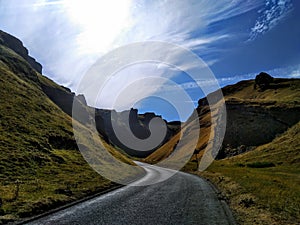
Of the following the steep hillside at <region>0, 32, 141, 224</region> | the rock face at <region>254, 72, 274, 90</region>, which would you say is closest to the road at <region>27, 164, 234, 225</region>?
the steep hillside at <region>0, 32, 141, 224</region>

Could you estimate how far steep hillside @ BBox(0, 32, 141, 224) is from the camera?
21420mm

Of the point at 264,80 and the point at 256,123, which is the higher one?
the point at 264,80

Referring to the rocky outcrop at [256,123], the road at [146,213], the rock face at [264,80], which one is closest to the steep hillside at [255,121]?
the rocky outcrop at [256,123]

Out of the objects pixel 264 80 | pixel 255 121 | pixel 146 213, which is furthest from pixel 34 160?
pixel 264 80

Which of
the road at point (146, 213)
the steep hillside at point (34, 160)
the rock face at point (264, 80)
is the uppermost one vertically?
the rock face at point (264, 80)

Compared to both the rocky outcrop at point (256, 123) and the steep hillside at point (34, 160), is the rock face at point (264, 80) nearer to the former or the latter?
the rocky outcrop at point (256, 123)

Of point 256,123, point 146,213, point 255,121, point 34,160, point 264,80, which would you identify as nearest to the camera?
point 146,213

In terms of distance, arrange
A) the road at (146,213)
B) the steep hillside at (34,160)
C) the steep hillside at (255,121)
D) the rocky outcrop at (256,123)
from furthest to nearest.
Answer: the steep hillside at (255,121) < the rocky outcrop at (256,123) < the steep hillside at (34,160) < the road at (146,213)

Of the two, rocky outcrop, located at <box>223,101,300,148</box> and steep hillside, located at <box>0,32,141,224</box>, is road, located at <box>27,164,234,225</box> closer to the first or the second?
steep hillside, located at <box>0,32,141,224</box>

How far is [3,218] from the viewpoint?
15.1m

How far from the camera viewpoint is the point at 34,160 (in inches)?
1838

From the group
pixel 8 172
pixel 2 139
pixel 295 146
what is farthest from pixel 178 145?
pixel 8 172

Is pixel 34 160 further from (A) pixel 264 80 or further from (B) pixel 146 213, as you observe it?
(A) pixel 264 80

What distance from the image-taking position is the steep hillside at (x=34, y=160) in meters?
21.4
